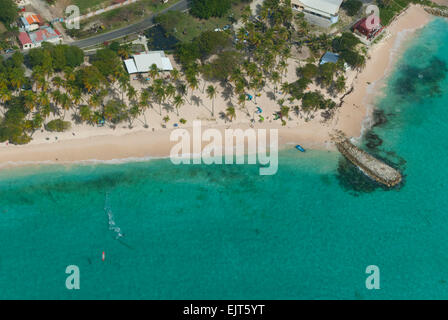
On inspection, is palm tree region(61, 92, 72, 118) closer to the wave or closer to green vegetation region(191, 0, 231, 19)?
the wave

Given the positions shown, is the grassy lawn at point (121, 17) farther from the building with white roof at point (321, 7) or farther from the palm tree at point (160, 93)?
the building with white roof at point (321, 7)

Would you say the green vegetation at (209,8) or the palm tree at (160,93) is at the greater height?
the green vegetation at (209,8)

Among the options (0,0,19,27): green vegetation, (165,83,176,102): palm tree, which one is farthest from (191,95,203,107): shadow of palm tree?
(0,0,19,27): green vegetation

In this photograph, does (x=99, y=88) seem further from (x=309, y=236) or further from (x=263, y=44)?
(x=309, y=236)

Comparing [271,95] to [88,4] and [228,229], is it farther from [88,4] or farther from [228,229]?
[88,4]

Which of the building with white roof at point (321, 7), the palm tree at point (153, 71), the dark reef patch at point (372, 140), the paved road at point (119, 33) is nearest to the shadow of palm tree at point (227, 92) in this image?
the palm tree at point (153, 71)
